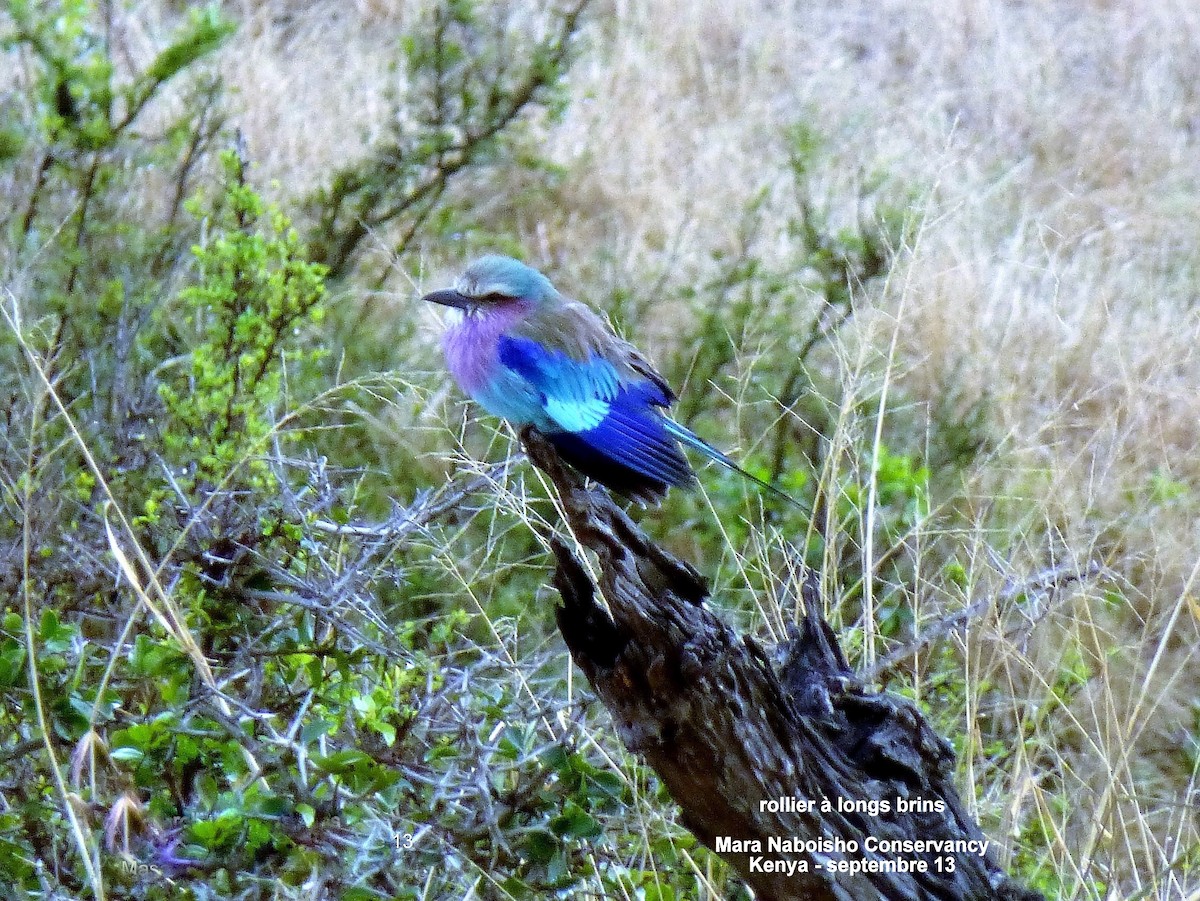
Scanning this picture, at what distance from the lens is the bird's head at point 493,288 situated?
8.77ft

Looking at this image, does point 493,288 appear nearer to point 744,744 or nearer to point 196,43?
point 744,744

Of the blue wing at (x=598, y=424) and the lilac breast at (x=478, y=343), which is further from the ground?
the lilac breast at (x=478, y=343)

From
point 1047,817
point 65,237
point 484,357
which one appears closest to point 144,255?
point 65,237

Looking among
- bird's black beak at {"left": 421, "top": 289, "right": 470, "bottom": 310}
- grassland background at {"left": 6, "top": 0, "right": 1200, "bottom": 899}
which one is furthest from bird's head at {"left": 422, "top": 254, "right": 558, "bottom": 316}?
grassland background at {"left": 6, "top": 0, "right": 1200, "bottom": 899}

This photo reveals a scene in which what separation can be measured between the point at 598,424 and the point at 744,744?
2.46 ft

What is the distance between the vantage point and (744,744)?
6.41 feet

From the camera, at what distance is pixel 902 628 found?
3.65 metres

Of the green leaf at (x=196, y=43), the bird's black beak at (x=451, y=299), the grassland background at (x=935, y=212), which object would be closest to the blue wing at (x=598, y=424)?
the bird's black beak at (x=451, y=299)

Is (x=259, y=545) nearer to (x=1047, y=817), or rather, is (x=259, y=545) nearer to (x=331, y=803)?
(x=331, y=803)

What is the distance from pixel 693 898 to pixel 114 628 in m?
1.19

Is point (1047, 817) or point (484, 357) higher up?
point (484, 357)

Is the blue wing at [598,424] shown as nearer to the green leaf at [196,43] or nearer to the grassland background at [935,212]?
the grassland background at [935,212]

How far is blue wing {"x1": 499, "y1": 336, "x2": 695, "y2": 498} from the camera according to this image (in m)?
2.52

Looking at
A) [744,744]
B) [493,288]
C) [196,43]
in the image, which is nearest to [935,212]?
[493,288]
